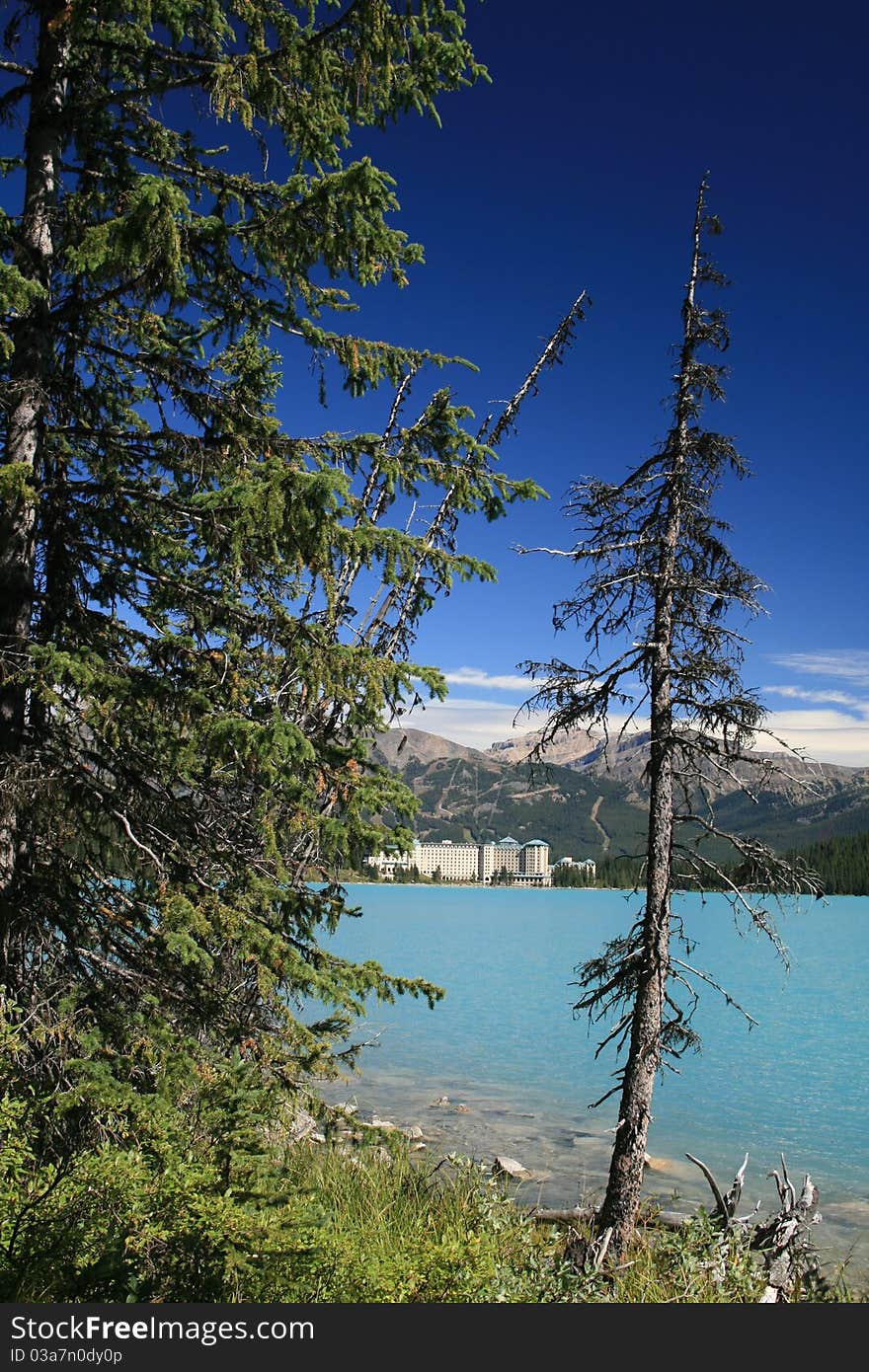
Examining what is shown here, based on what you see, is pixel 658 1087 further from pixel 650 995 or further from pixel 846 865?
pixel 846 865

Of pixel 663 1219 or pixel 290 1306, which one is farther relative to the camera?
pixel 663 1219

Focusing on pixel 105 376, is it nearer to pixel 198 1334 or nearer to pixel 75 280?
pixel 75 280

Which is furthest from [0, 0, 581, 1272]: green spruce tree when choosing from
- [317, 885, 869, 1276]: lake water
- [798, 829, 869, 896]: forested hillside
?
[798, 829, 869, 896]: forested hillside

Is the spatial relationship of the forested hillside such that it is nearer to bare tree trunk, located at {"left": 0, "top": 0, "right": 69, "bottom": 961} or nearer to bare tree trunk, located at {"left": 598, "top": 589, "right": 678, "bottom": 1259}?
bare tree trunk, located at {"left": 598, "top": 589, "right": 678, "bottom": 1259}

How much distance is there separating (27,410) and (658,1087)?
26100 mm

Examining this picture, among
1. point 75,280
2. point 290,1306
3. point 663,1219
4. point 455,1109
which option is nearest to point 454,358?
point 75,280

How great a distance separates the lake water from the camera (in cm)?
1662

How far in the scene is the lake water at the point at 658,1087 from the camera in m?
16.6

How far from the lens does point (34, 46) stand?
677cm

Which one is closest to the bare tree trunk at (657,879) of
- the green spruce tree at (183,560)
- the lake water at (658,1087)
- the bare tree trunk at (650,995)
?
the bare tree trunk at (650,995)

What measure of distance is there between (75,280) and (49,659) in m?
3.14

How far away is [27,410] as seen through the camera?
20.1ft

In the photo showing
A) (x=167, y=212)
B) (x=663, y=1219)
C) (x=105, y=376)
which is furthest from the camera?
(x=663, y=1219)

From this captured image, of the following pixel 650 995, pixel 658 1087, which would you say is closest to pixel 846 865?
pixel 658 1087
